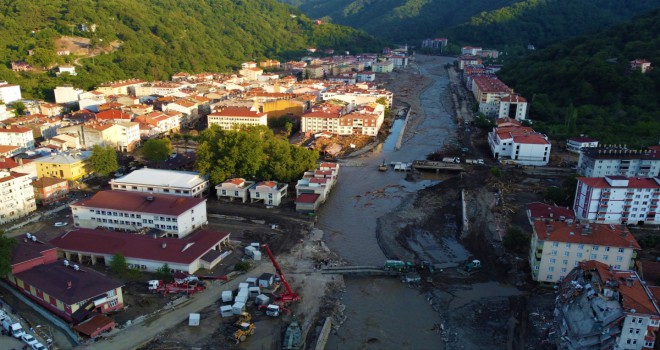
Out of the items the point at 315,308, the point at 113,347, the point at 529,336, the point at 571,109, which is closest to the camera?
the point at 113,347

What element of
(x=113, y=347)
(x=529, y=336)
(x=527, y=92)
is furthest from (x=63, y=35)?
(x=529, y=336)

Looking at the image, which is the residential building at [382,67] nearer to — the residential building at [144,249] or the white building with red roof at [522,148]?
the white building with red roof at [522,148]

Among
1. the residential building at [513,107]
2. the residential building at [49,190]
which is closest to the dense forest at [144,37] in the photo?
the residential building at [49,190]

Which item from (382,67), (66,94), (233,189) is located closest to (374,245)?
(233,189)

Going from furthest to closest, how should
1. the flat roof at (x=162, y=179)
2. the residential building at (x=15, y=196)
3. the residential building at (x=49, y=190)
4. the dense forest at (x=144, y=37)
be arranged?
the dense forest at (x=144, y=37)
the flat roof at (x=162, y=179)
the residential building at (x=49, y=190)
the residential building at (x=15, y=196)

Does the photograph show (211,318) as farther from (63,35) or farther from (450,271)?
(63,35)

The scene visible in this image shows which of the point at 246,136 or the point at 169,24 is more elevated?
the point at 169,24

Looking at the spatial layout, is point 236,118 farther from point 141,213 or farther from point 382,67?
point 382,67
